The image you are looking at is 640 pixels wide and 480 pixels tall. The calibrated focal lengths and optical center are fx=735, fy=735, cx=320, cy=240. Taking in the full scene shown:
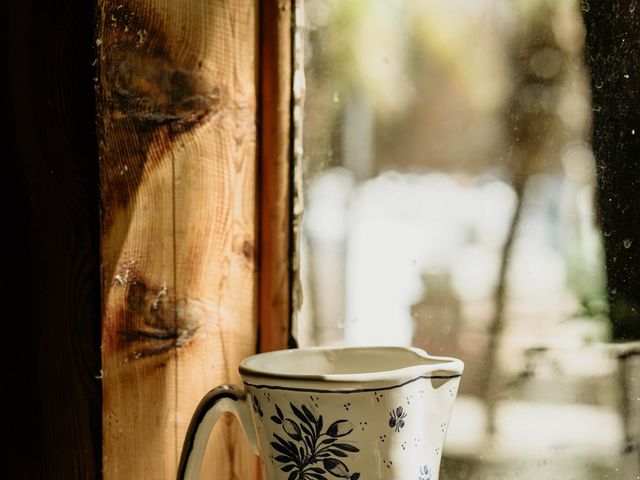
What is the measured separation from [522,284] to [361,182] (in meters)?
0.25

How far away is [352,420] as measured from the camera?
65 cm

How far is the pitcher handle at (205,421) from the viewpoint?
2.34 ft

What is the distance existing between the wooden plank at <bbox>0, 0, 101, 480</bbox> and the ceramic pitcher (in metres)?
0.19

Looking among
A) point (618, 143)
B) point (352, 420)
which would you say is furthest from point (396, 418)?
point (618, 143)

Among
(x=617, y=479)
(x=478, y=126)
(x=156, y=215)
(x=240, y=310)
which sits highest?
(x=478, y=126)

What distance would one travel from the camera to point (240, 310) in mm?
972

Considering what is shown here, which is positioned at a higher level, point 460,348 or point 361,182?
point 361,182

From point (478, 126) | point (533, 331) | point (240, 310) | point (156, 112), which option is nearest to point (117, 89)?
point (156, 112)

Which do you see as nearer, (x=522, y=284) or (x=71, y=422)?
(x=71, y=422)

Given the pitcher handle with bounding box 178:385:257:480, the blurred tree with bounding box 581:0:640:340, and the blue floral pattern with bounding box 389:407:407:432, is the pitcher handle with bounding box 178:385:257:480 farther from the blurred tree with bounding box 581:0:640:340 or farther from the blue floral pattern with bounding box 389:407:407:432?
the blurred tree with bounding box 581:0:640:340

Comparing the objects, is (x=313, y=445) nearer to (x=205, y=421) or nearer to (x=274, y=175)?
(x=205, y=421)

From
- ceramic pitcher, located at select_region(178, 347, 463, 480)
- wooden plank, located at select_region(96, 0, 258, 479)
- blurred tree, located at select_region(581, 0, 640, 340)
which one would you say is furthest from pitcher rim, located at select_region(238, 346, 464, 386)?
blurred tree, located at select_region(581, 0, 640, 340)

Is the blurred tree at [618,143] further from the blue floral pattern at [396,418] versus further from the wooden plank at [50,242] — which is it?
the wooden plank at [50,242]

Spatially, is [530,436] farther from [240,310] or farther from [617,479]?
[240,310]
